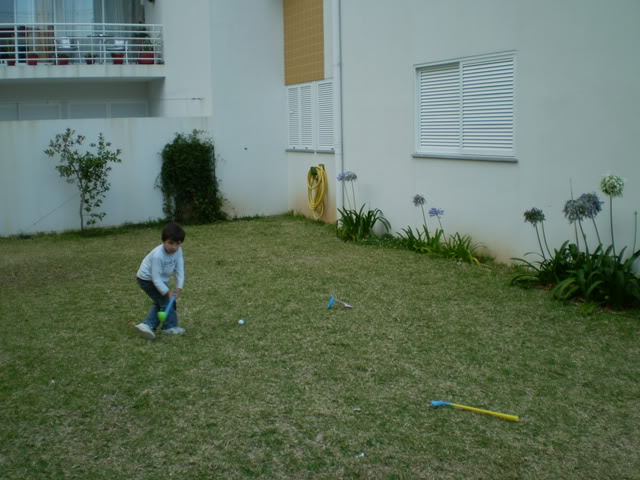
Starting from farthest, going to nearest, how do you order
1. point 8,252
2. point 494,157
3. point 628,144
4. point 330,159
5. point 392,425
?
1. point 330,159
2. point 8,252
3. point 494,157
4. point 628,144
5. point 392,425

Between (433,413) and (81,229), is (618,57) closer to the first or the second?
(433,413)

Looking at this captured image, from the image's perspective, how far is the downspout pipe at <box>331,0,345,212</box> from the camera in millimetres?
12867

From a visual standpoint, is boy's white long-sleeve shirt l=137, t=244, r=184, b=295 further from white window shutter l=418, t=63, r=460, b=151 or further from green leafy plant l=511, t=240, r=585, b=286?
white window shutter l=418, t=63, r=460, b=151

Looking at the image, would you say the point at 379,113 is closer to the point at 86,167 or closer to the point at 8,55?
the point at 86,167

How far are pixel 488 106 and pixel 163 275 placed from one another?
16.3 ft

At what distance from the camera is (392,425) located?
4.94m

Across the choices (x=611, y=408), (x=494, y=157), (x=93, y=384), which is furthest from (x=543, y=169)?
(x=93, y=384)

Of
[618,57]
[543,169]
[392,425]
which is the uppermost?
[618,57]

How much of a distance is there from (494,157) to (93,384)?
19.2ft

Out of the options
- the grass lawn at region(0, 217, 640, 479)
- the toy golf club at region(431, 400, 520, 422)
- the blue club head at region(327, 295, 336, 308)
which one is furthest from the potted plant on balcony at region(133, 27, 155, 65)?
the toy golf club at region(431, 400, 520, 422)

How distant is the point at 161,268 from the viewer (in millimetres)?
6953

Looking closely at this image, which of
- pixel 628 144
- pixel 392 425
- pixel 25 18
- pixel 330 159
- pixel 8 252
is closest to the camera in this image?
pixel 392 425

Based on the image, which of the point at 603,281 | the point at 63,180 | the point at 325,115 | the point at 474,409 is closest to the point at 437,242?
the point at 603,281

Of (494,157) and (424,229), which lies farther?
(424,229)
